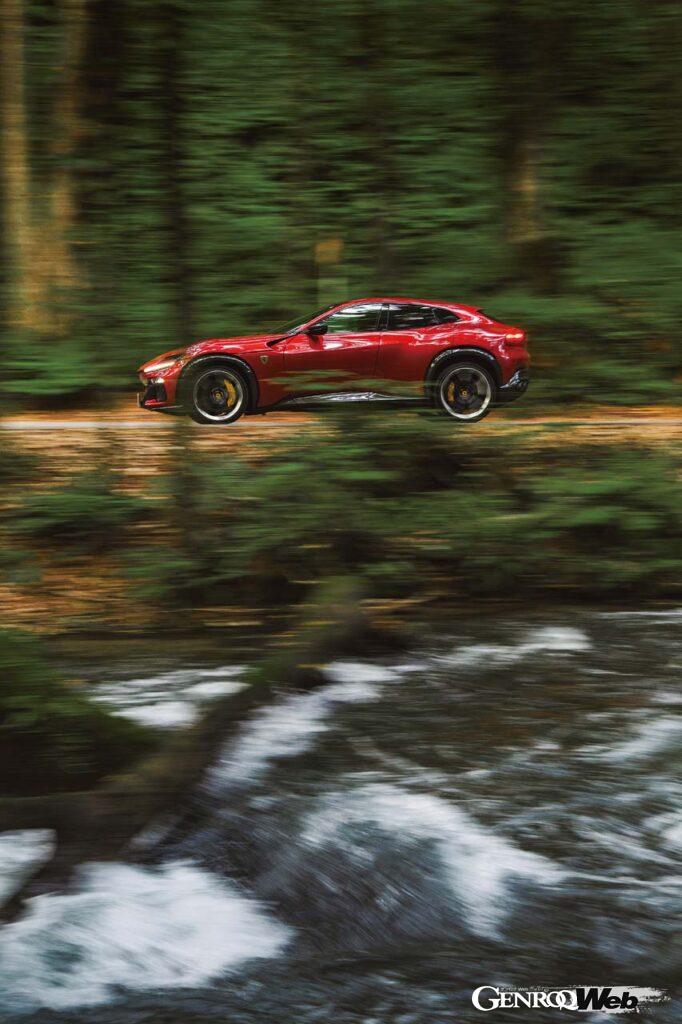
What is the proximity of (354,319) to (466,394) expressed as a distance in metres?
0.91

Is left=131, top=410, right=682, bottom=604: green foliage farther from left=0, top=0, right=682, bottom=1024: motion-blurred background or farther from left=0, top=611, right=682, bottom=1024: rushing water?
left=0, top=611, right=682, bottom=1024: rushing water

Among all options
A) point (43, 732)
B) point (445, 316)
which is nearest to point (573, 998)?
point (43, 732)

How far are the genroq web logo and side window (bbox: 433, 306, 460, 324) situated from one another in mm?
5167

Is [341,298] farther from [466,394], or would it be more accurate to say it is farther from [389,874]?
[389,874]

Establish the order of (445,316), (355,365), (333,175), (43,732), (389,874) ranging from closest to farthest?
(389,874), (43,732), (333,175), (355,365), (445,316)

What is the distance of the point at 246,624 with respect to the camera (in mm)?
8016

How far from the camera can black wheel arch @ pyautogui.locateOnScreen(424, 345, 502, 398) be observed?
803cm

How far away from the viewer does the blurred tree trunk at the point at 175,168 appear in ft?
25.3

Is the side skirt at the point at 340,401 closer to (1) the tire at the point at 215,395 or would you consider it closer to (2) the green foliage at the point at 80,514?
(1) the tire at the point at 215,395

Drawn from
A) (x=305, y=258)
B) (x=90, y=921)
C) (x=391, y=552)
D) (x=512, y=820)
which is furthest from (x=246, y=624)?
(x=90, y=921)

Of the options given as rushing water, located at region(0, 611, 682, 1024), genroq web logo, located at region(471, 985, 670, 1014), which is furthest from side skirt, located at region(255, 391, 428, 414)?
genroq web logo, located at region(471, 985, 670, 1014)

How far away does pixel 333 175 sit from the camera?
7934 mm

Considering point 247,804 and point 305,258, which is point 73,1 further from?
point 247,804

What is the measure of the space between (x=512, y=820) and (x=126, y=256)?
173 inches
